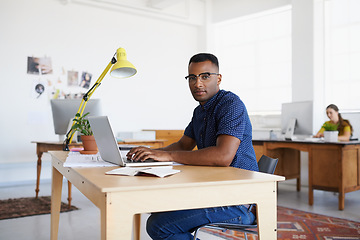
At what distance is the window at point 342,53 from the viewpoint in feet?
17.8

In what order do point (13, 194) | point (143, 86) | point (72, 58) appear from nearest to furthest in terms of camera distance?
point (13, 194) → point (72, 58) → point (143, 86)

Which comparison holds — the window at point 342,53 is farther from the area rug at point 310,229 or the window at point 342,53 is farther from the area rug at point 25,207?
the area rug at point 25,207

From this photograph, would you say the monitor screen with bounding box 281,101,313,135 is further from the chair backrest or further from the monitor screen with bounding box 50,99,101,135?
the chair backrest

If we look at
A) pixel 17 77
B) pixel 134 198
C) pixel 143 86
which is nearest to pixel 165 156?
pixel 134 198

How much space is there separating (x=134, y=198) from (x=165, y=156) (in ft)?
1.75

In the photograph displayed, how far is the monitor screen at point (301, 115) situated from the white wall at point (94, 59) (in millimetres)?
2913

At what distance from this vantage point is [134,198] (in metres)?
1.11

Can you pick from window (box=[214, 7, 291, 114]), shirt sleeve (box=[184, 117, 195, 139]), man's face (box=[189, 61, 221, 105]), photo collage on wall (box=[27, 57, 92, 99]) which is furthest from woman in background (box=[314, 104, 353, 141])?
photo collage on wall (box=[27, 57, 92, 99])

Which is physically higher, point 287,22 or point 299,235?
point 287,22

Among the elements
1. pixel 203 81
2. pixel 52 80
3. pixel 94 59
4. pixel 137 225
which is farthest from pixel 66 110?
pixel 94 59

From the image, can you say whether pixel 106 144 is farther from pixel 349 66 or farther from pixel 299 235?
pixel 349 66

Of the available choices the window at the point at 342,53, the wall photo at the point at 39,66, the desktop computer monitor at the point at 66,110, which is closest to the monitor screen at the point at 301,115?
the window at the point at 342,53

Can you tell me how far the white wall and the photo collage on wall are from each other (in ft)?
0.14

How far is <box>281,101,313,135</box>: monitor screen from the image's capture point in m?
4.36
